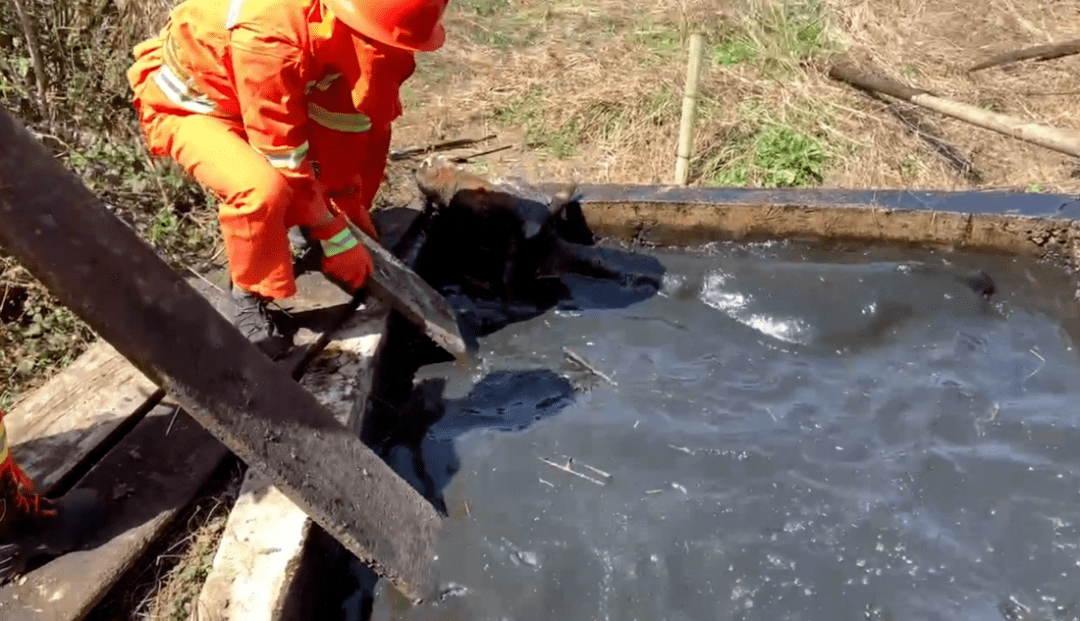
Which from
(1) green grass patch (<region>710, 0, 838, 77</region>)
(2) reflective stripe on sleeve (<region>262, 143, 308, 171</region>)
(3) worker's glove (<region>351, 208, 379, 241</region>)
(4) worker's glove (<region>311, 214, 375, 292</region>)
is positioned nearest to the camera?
(2) reflective stripe on sleeve (<region>262, 143, 308, 171</region>)

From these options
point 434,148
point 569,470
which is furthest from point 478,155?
point 569,470

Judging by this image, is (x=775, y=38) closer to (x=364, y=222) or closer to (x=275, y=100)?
(x=364, y=222)

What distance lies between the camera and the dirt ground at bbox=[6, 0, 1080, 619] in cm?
589

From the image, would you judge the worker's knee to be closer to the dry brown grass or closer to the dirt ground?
the dirt ground

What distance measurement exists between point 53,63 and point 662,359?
3301 mm

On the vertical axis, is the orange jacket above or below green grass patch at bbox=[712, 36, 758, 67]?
above

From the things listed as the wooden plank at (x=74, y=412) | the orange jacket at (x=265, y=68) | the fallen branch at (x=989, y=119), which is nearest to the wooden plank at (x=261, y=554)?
the wooden plank at (x=74, y=412)

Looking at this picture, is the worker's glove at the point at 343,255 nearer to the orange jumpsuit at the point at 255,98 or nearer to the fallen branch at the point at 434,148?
the orange jumpsuit at the point at 255,98

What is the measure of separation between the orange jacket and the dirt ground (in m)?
1.31

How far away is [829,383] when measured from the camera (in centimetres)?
361

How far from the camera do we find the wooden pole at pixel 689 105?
498 centimetres

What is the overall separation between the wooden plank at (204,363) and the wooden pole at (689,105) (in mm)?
3059

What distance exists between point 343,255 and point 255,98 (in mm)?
716

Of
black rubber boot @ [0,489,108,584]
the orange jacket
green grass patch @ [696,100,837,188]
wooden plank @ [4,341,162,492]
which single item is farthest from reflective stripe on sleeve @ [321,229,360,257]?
green grass patch @ [696,100,837,188]
